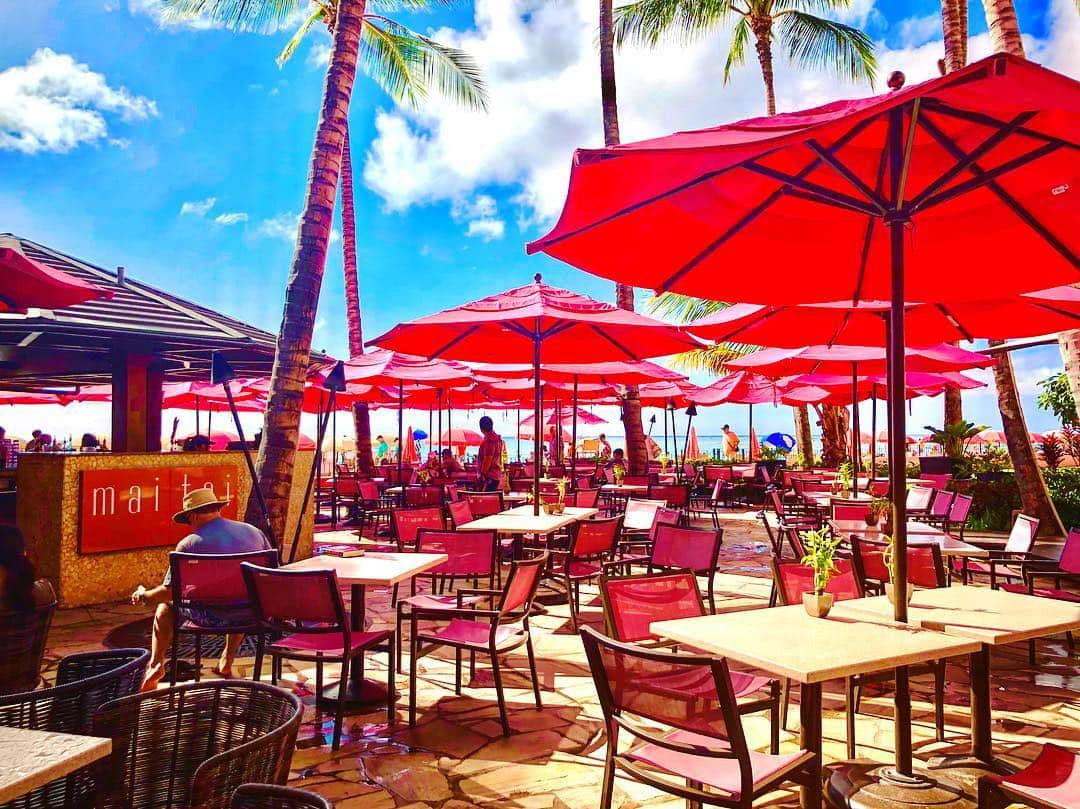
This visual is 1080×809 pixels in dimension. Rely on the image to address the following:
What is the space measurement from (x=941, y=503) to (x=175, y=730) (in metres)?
8.50

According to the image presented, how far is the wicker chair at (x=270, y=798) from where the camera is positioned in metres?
1.48

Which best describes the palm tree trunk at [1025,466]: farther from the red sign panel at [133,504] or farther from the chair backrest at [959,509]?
the red sign panel at [133,504]

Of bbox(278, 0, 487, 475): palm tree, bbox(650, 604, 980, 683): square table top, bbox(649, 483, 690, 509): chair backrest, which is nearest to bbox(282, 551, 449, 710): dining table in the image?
bbox(650, 604, 980, 683): square table top

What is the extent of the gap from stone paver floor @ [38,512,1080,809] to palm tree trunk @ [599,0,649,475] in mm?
8728

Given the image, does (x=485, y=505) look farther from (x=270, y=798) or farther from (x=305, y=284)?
(x=270, y=798)

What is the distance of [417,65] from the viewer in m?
19.0

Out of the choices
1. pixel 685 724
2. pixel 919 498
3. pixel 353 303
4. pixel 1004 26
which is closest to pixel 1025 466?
pixel 919 498

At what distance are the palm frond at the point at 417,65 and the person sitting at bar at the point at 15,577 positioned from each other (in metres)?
17.5

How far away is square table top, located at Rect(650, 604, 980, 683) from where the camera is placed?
2.49 meters

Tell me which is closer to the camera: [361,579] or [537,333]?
[361,579]

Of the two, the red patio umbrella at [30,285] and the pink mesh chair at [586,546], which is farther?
the pink mesh chair at [586,546]

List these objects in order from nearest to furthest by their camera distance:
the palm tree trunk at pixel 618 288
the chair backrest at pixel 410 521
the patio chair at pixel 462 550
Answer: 1. the patio chair at pixel 462 550
2. the chair backrest at pixel 410 521
3. the palm tree trunk at pixel 618 288

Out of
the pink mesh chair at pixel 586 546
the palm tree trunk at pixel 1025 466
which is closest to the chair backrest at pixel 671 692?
the pink mesh chair at pixel 586 546

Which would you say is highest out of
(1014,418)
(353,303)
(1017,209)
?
(353,303)
